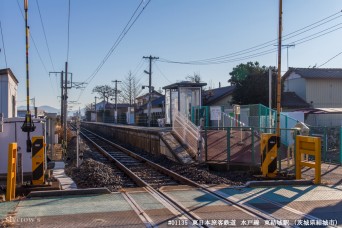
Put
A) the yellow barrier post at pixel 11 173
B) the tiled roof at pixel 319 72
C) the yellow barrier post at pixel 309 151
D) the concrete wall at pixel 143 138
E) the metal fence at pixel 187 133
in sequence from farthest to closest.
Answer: the tiled roof at pixel 319 72 < the concrete wall at pixel 143 138 < the metal fence at pixel 187 133 < the yellow barrier post at pixel 309 151 < the yellow barrier post at pixel 11 173

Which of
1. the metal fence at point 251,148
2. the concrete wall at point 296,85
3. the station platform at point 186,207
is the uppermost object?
the concrete wall at point 296,85

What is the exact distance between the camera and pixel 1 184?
11.8 meters

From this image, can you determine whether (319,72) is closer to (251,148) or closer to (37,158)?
(251,148)

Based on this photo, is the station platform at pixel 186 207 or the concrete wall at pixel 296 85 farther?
the concrete wall at pixel 296 85

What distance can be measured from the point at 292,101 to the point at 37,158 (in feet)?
118

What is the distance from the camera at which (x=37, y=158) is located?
35.1 feet

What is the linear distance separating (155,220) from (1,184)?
619 centimetres

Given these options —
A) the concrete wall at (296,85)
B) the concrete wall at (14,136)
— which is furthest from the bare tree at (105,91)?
the concrete wall at (14,136)

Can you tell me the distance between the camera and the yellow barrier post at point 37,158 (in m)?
10.7

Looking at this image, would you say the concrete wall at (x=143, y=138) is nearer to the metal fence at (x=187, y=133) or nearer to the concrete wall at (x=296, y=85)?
the metal fence at (x=187, y=133)

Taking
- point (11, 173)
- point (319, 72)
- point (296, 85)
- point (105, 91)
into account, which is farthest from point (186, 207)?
point (105, 91)

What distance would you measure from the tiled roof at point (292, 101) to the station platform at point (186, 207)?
32287mm

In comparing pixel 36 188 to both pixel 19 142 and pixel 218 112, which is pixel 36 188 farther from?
pixel 218 112

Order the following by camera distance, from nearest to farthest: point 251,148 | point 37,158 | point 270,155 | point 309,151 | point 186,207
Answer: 1. point 186,207
2. point 37,158
3. point 309,151
4. point 270,155
5. point 251,148
